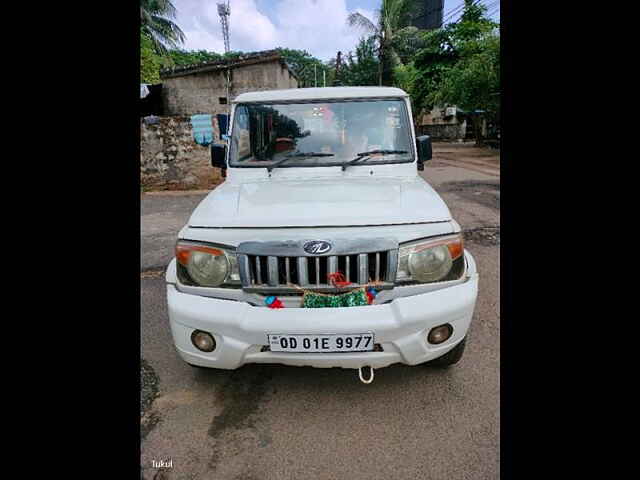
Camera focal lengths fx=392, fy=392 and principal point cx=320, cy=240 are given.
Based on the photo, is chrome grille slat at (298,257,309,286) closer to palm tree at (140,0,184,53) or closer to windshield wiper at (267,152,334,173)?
windshield wiper at (267,152,334,173)

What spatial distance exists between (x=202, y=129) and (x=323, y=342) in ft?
29.8

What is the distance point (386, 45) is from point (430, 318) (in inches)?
1168

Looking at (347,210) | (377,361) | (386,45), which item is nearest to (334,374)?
(377,361)

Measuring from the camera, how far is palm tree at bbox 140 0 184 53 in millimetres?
18423

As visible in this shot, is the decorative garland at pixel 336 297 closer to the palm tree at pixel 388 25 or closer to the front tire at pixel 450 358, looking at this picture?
the front tire at pixel 450 358

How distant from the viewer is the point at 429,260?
2016 millimetres

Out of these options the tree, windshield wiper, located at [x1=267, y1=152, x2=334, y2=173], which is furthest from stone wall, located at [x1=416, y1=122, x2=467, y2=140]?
windshield wiper, located at [x1=267, y1=152, x2=334, y2=173]

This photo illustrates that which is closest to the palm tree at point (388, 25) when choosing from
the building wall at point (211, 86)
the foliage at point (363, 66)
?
the foliage at point (363, 66)

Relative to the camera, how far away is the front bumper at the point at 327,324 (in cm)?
185

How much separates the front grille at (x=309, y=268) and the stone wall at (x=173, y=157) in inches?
347
